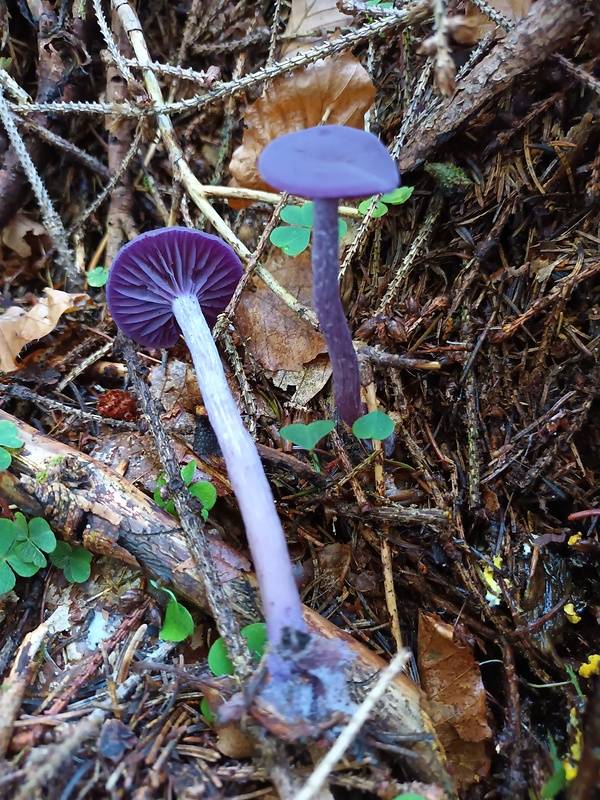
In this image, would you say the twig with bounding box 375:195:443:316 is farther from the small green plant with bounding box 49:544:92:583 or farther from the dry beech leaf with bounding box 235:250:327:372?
the small green plant with bounding box 49:544:92:583

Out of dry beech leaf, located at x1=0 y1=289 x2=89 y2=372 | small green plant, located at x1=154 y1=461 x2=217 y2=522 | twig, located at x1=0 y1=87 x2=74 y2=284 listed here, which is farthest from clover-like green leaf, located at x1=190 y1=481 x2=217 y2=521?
twig, located at x1=0 y1=87 x2=74 y2=284

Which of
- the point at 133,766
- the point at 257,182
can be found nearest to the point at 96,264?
the point at 257,182

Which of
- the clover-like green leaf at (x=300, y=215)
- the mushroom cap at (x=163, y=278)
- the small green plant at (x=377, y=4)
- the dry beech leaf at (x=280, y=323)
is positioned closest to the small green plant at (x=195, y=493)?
the dry beech leaf at (x=280, y=323)

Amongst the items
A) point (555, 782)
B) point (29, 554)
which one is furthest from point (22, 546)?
point (555, 782)

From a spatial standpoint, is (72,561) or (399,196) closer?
(72,561)

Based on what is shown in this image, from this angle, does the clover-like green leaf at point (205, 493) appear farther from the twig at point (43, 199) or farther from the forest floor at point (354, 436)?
the twig at point (43, 199)

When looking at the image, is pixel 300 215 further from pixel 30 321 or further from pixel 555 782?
pixel 555 782

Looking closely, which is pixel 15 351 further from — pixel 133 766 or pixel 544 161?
pixel 544 161
